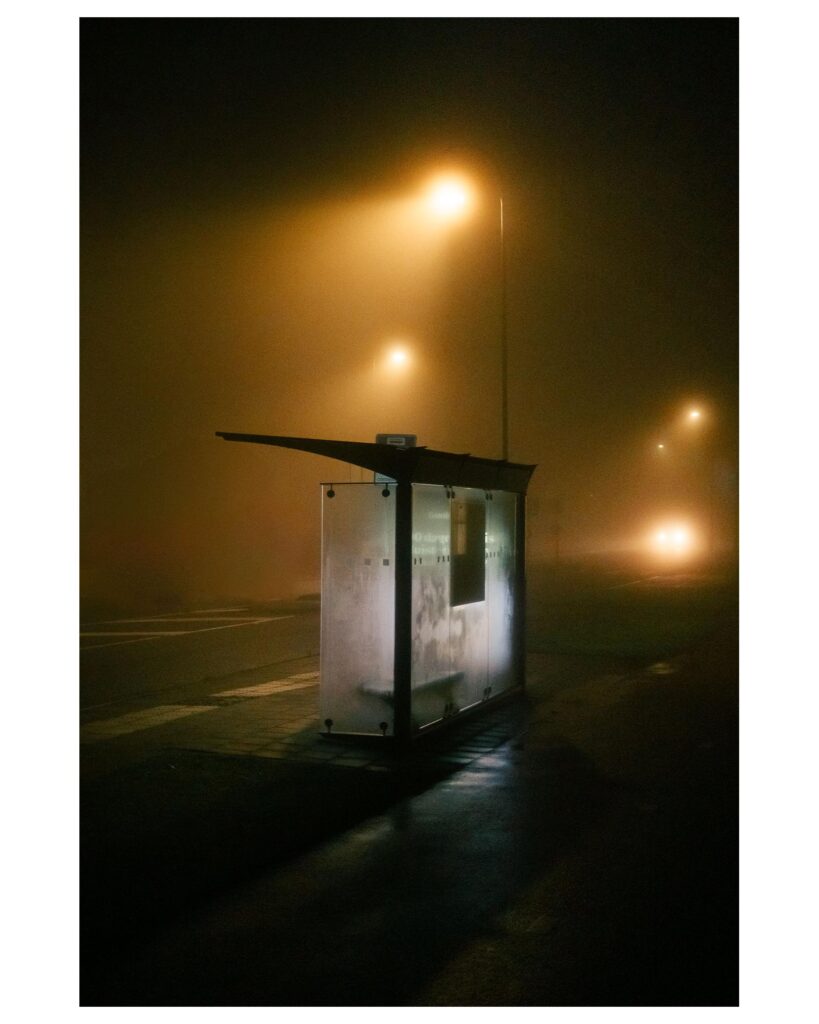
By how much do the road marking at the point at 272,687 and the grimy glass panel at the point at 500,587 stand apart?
2.67 m

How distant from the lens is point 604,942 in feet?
16.6

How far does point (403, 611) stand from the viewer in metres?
9.48

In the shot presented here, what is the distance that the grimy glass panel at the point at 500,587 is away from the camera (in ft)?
38.3

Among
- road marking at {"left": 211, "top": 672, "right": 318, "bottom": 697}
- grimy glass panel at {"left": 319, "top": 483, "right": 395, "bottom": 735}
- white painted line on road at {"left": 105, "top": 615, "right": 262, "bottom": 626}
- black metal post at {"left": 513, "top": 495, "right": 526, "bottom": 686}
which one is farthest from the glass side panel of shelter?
white painted line on road at {"left": 105, "top": 615, "right": 262, "bottom": 626}

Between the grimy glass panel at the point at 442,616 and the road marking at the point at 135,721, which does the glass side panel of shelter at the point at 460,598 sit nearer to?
the grimy glass panel at the point at 442,616

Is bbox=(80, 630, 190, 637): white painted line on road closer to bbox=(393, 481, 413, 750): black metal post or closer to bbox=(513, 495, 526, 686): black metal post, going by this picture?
bbox=(513, 495, 526, 686): black metal post

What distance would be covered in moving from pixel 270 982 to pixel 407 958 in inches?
26.3

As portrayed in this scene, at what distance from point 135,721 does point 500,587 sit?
172 inches

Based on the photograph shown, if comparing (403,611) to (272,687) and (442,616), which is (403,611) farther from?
(272,687)

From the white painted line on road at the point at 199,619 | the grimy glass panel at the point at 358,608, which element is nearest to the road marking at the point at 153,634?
the white painted line on road at the point at 199,619

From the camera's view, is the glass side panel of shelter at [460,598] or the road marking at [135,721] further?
the road marking at [135,721]

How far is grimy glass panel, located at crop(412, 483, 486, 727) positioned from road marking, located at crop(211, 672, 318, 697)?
9.49 ft

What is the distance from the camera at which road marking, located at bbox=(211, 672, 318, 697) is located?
12.7 metres

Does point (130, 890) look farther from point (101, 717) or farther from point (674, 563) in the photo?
point (674, 563)
